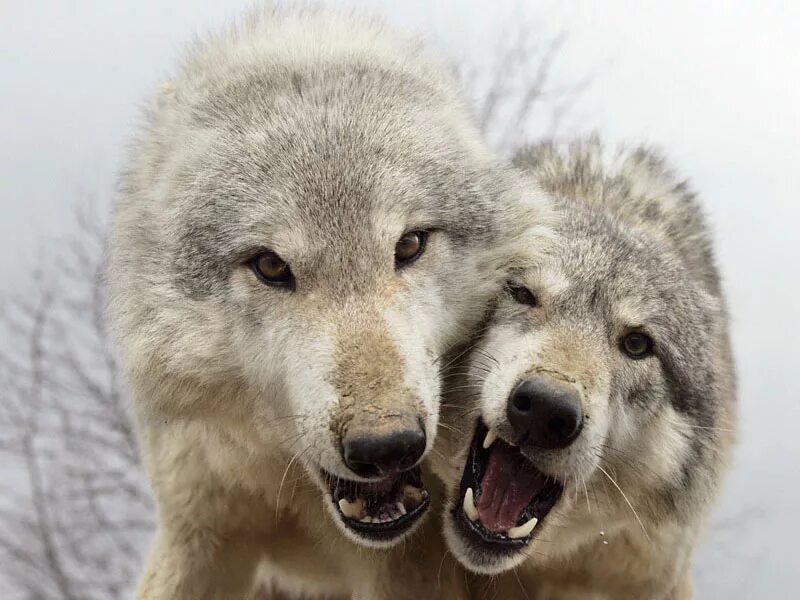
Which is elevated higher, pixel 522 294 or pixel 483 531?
pixel 522 294

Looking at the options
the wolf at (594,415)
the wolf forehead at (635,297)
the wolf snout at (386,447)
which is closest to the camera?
the wolf snout at (386,447)

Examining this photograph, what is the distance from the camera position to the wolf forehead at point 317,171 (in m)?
2.21

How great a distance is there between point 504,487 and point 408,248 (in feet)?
2.78

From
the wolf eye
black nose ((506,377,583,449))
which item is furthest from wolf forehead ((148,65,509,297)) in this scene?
black nose ((506,377,583,449))

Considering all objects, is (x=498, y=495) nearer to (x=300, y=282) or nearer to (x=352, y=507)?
(x=352, y=507)

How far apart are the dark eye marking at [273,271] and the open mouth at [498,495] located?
0.78 m

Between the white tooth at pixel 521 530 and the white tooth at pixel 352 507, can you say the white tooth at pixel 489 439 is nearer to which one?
the white tooth at pixel 521 530

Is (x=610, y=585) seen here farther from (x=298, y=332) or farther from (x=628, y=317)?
(x=298, y=332)

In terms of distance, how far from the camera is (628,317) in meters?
2.72

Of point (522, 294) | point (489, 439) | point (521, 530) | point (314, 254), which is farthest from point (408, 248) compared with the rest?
point (521, 530)

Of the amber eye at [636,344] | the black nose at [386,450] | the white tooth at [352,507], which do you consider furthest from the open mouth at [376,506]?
the amber eye at [636,344]

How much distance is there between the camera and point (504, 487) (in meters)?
2.62

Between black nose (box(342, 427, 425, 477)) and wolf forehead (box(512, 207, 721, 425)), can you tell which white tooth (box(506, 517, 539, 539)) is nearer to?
wolf forehead (box(512, 207, 721, 425))

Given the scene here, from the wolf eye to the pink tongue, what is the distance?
0.45m
